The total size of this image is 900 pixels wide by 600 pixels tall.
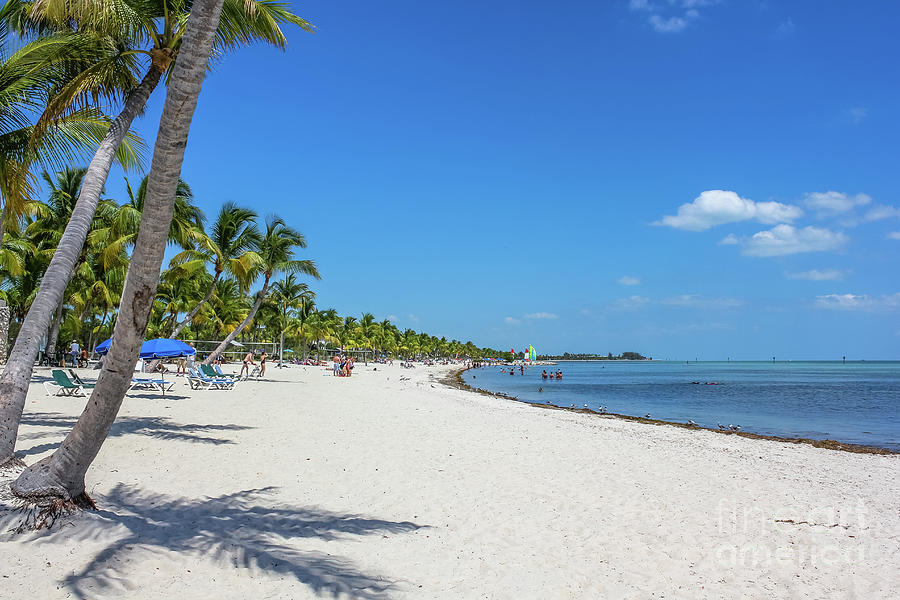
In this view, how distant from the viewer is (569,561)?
501 cm

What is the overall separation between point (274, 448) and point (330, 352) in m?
73.8

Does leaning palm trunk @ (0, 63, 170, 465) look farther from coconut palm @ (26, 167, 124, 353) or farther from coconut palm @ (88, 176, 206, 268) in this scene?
coconut palm @ (26, 167, 124, 353)

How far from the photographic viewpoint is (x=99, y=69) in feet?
23.5

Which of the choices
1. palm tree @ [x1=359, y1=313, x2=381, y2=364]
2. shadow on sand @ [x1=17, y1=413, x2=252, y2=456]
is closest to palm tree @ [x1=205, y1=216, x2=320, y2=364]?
shadow on sand @ [x1=17, y1=413, x2=252, y2=456]

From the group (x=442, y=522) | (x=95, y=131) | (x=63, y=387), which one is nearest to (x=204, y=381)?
(x=63, y=387)

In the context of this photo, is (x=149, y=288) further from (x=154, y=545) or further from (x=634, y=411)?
(x=634, y=411)

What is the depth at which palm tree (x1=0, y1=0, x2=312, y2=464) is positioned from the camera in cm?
595

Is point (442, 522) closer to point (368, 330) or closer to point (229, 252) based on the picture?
point (229, 252)

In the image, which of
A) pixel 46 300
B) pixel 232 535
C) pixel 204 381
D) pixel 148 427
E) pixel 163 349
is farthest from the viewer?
pixel 204 381

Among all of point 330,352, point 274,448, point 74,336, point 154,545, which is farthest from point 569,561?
point 330,352

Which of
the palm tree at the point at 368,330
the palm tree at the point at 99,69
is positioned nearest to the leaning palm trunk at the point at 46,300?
the palm tree at the point at 99,69

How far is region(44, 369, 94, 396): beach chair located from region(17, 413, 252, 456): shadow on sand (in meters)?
3.67

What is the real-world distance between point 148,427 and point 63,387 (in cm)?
644

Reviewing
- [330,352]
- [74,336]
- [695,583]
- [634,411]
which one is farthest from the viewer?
[330,352]
